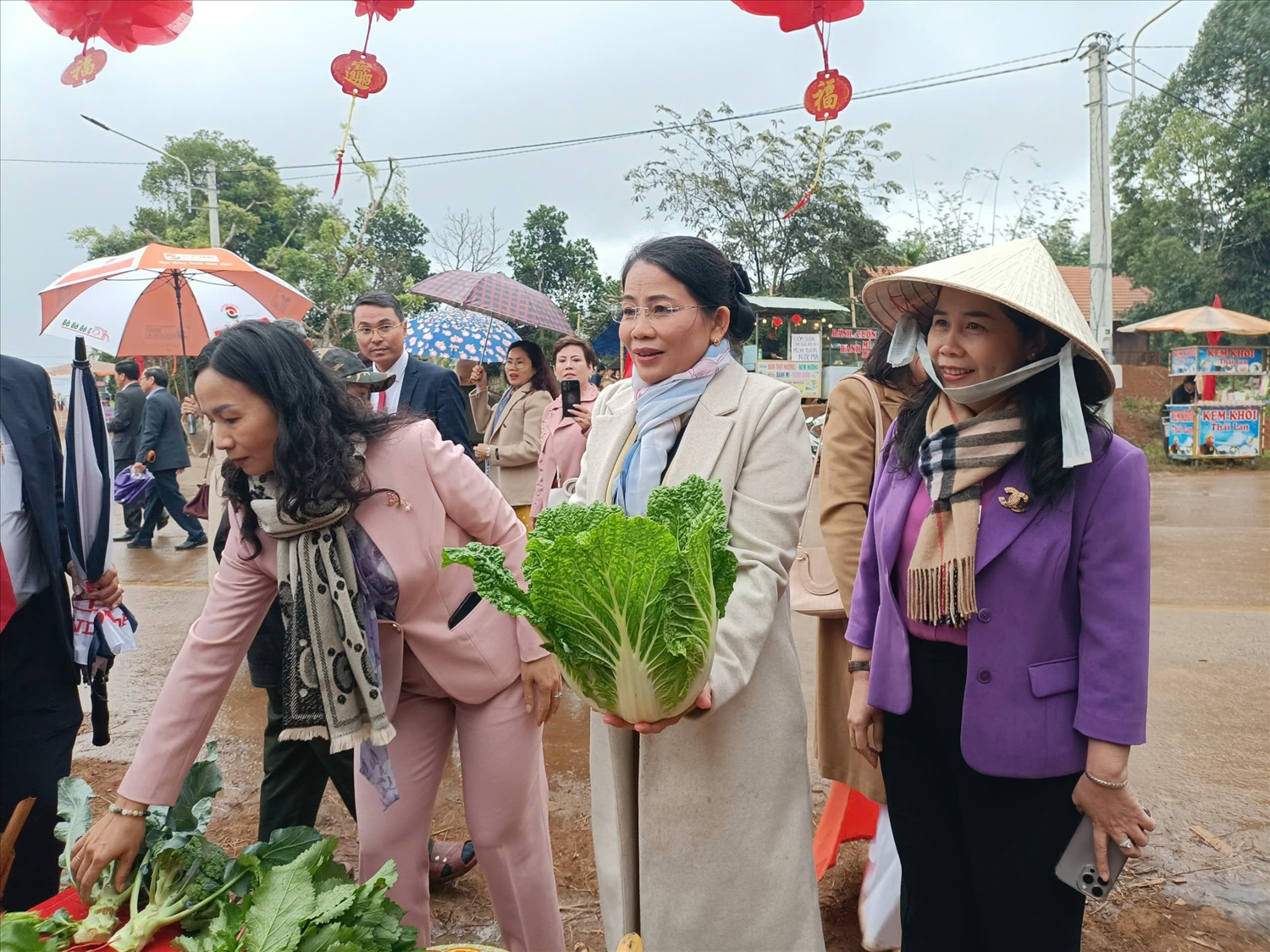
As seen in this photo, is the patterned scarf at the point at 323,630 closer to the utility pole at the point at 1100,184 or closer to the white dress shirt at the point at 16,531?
the white dress shirt at the point at 16,531

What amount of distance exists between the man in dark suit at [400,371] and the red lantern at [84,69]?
4.35ft

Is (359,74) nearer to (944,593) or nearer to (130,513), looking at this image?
(944,593)

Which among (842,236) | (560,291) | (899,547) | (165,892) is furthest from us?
(560,291)

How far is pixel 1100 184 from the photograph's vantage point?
12.1 meters

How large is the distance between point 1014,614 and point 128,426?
32.1 ft

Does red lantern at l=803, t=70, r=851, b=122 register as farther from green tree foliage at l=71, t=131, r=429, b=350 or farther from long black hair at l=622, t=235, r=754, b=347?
green tree foliage at l=71, t=131, r=429, b=350

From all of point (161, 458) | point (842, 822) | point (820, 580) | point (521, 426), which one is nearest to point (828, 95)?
point (521, 426)

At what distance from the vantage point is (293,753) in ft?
9.00

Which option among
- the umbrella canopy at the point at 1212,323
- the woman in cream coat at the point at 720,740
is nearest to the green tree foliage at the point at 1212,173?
the umbrella canopy at the point at 1212,323

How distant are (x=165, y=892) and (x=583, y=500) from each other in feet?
3.78

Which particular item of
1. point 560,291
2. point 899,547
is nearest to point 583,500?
point 899,547

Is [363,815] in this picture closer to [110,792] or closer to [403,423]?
[403,423]

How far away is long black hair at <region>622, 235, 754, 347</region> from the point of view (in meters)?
1.95

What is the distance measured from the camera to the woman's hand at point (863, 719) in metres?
2.05
